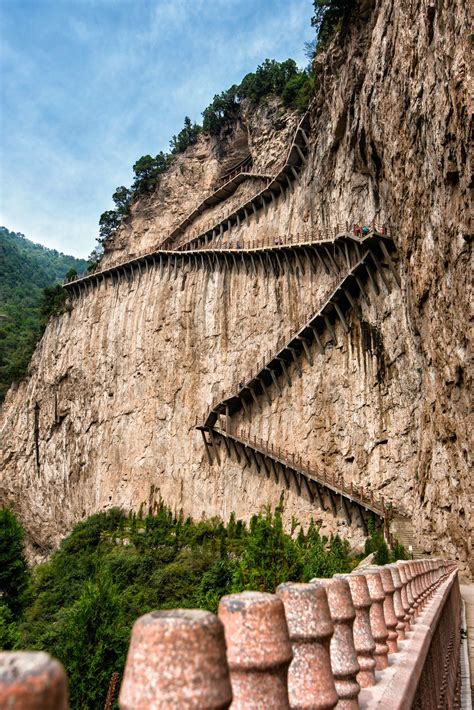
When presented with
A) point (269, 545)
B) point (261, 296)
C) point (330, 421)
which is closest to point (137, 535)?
point (330, 421)

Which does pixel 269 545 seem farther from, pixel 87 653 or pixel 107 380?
pixel 107 380

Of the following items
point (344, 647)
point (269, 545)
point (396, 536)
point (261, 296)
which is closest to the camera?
point (344, 647)

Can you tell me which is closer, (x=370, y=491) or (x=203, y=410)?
(x=370, y=491)

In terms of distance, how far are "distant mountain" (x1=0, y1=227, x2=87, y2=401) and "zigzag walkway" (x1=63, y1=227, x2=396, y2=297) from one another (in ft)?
36.0

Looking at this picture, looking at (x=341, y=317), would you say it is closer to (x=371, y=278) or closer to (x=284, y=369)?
(x=371, y=278)

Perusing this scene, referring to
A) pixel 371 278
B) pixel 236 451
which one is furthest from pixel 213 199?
pixel 371 278

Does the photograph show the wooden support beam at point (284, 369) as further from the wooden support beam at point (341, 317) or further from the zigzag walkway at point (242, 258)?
the zigzag walkway at point (242, 258)

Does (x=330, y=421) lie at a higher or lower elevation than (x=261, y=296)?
lower

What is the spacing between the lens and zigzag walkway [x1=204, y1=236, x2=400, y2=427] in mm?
28859

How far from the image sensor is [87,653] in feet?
60.6

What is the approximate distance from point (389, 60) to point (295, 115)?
21750 mm

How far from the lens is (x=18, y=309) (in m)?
88.9

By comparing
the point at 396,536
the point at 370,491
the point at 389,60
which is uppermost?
the point at 389,60

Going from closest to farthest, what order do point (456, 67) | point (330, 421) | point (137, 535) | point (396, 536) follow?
point (456, 67)
point (396, 536)
point (330, 421)
point (137, 535)
